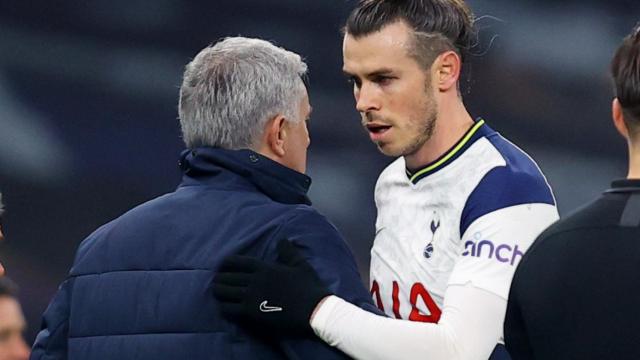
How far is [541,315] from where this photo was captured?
5.92ft

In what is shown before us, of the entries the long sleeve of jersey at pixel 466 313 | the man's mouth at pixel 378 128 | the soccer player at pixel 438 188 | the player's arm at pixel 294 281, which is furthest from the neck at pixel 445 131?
the player's arm at pixel 294 281

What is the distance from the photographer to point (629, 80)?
71.3 inches

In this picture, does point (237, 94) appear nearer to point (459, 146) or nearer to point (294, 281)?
point (294, 281)

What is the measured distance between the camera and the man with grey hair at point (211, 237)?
198 cm

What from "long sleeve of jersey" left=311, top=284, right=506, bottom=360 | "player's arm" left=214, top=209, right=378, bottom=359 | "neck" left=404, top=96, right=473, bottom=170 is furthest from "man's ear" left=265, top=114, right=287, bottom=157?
"neck" left=404, top=96, right=473, bottom=170

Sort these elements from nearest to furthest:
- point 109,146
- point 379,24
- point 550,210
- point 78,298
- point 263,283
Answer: point 263,283, point 78,298, point 550,210, point 379,24, point 109,146

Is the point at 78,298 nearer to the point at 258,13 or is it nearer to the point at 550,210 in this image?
the point at 550,210

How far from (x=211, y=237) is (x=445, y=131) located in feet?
2.35

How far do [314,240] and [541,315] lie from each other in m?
0.39

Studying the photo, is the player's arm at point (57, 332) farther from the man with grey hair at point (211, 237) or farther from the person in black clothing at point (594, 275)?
the person in black clothing at point (594, 275)

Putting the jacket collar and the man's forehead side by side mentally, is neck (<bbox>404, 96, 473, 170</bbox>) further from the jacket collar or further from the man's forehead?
the jacket collar

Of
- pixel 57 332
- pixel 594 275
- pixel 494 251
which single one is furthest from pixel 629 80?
pixel 57 332

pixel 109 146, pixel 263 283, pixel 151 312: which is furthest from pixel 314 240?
pixel 109 146

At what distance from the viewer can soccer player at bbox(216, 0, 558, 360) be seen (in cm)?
226
